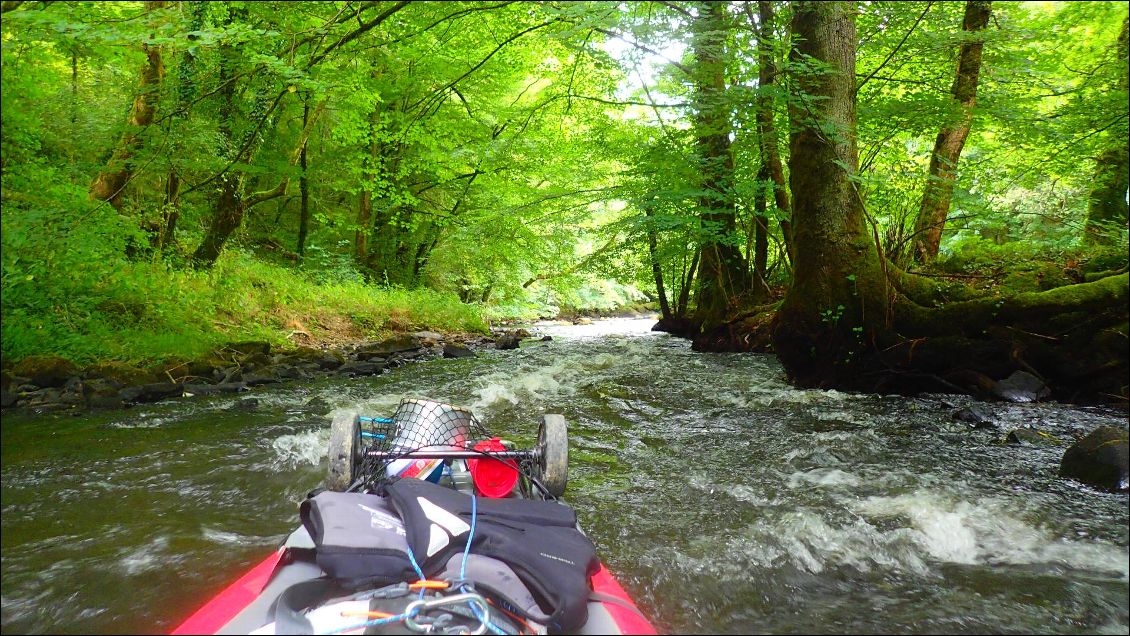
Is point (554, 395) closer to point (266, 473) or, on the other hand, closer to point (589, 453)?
point (589, 453)

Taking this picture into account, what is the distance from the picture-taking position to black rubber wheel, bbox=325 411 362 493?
2.67 meters

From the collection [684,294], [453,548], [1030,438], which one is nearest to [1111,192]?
[1030,438]

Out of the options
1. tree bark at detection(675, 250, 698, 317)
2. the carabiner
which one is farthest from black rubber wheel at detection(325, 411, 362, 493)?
tree bark at detection(675, 250, 698, 317)

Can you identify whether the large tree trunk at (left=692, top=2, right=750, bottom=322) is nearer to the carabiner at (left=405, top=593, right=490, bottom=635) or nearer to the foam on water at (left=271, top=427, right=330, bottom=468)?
the foam on water at (left=271, top=427, right=330, bottom=468)

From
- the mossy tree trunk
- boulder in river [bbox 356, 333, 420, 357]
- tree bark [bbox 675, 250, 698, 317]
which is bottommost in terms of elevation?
boulder in river [bbox 356, 333, 420, 357]

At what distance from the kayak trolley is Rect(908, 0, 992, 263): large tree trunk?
4713 millimetres

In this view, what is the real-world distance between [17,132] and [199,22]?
2704 millimetres

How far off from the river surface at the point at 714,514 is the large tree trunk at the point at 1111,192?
2.62m

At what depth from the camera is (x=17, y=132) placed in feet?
9.98

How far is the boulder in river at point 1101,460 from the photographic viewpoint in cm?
345

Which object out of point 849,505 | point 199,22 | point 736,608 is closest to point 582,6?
point 199,22

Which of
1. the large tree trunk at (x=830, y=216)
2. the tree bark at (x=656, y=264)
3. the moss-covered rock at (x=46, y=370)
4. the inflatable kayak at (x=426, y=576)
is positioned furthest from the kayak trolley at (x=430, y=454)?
the tree bark at (x=656, y=264)

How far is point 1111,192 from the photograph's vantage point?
6957 mm

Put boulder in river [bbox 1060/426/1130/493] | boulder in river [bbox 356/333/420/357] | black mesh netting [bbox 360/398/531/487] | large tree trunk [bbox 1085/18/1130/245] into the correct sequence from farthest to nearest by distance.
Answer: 1. boulder in river [bbox 356/333/420/357]
2. large tree trunk [bbox 1085/18/1130/245]
3. boulder in river [bbox 1060/426/1130/493]
4. black mesh netting [bbox 360/398/531/487]
